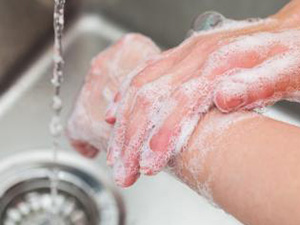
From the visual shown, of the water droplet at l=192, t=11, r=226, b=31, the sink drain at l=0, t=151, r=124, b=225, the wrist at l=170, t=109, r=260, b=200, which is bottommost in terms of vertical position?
the sink drain at l=0, t=151, r=124, b=225

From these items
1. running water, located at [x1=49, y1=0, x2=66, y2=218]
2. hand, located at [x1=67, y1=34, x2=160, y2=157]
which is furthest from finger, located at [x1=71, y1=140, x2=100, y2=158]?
running water, located at [x1=49, y1=0, x2=66, y2=218]

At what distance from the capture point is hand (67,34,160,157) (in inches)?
29.0

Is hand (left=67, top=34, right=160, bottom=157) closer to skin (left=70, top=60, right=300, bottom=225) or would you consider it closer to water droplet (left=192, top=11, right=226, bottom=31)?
water droplet (left=192, top=11, right=226, bottom=31)

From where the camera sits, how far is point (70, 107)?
38.5 inches

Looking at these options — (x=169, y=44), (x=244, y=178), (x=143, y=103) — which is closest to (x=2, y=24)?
(x=169, y=44)

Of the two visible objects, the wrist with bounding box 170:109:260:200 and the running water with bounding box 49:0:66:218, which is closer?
the wrist with bounding box 170:109:260:200

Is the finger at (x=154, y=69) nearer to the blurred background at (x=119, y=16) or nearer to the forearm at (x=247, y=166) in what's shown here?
the forearm at (x=247, y=166)

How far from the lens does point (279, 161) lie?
19.5 inches

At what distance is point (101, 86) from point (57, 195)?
0.64 ft

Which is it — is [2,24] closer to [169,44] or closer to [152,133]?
[169,44]

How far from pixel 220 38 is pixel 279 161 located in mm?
173

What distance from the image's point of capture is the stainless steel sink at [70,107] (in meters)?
0.86

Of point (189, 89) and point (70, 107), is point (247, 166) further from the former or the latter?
point (70, 107)

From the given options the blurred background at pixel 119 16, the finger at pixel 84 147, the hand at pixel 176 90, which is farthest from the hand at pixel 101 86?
the blurred background at pixel 119 16
